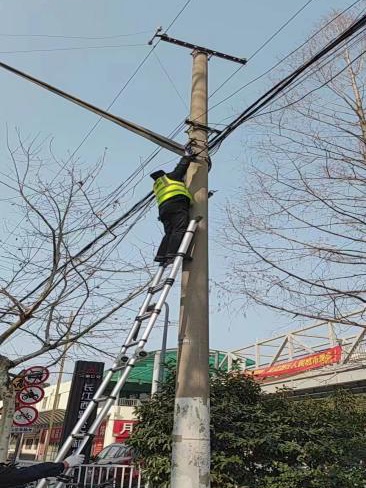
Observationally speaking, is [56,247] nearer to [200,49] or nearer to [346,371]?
[200,49]

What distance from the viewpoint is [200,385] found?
441cm

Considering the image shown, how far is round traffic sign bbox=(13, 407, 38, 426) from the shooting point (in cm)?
1117

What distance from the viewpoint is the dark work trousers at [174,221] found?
5.26 metres

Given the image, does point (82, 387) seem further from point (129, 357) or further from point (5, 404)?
point (129, 357)

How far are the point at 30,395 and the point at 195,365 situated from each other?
7985 mm

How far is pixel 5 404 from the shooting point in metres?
9.55

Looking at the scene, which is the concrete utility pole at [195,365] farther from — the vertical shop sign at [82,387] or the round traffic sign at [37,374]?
the vertical shop sign at [82,387]

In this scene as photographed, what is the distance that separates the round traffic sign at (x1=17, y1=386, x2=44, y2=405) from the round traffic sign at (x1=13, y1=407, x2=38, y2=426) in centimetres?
22

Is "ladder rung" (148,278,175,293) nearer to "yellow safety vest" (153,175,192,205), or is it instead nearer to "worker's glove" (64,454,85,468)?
"yellow safety vest" (153,175,192,205)

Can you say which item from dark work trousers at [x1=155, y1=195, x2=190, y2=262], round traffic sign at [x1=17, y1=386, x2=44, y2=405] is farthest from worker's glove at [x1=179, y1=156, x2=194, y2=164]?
round traffic sign at [x1=17, y1=386, x2=44, y2=405]

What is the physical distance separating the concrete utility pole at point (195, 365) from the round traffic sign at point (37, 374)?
729 cm

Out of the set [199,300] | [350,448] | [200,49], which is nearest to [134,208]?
[200,49]

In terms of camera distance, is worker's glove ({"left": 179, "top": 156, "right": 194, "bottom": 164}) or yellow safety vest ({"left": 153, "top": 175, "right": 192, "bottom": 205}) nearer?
yellow safety vest ({"left": 153, "top": 175, "right": 192, "bottom": 205})

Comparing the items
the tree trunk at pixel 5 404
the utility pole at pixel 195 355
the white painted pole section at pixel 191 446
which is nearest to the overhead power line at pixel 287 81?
the utility pole at pixel 195 355
